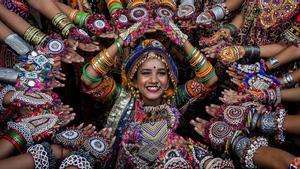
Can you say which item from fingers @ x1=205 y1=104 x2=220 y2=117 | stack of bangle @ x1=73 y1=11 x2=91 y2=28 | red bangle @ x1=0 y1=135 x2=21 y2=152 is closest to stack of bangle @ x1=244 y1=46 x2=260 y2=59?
fingers @ x1=205 y1=104 x2=220 y2=117

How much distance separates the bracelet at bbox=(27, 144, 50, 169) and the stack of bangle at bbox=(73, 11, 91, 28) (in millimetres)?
1398

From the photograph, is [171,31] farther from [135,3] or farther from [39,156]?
[39,156]

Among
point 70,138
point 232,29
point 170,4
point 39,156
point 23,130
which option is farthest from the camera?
point 232,29

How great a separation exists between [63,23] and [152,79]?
0.99 m

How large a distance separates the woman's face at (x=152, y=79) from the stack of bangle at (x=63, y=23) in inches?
30.1

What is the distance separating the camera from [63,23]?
385 centimetres

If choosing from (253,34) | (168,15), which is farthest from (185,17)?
(253,34)

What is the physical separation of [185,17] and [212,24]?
285mm

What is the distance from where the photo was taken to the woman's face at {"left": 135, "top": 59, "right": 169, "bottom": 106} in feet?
11.9

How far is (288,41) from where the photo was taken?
3988mm

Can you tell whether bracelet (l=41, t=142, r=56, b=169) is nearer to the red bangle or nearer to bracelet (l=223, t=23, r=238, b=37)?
the red bangle

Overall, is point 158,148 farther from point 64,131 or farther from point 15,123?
point 15,123

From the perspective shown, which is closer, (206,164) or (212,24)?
(206,164)

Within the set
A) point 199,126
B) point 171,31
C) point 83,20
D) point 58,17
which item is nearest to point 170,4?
point 171,31
